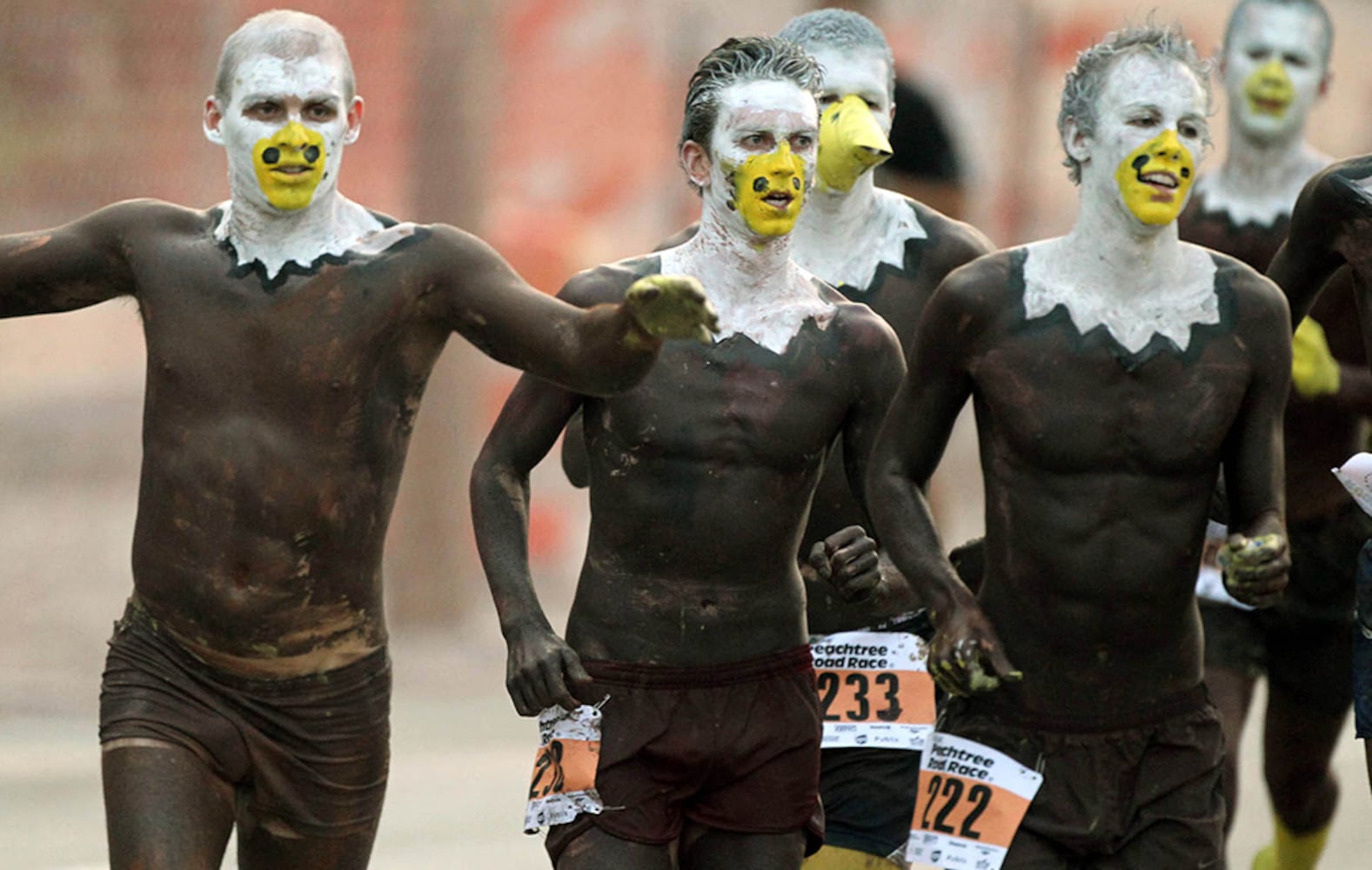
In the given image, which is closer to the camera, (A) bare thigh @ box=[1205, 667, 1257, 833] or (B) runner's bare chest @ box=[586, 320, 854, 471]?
(B) runner's bare chest @ box=[586, 320, 854, 471]

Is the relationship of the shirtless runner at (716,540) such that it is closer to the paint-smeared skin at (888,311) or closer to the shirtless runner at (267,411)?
the shirtless runner at (267,411)

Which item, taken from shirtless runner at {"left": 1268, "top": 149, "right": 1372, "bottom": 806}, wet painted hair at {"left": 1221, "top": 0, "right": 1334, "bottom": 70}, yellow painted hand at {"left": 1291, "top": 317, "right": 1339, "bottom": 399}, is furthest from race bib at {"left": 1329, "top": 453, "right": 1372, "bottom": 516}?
wet painted hair at {"left": 1221, "top": 0, "right": 1334, "bottom": 70}

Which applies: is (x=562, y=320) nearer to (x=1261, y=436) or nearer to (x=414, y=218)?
(x=1261, y=436)

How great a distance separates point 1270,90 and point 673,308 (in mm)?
3946

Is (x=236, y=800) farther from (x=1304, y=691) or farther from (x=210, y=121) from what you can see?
(x=1304, y=691)

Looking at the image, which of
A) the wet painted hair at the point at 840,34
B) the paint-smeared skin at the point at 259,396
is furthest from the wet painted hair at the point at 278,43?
the wet painted hair at the point at 840,34

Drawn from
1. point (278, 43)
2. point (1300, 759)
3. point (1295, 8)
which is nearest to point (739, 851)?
point (278, 43)

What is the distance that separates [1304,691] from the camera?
769cm

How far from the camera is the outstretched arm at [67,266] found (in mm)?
5590

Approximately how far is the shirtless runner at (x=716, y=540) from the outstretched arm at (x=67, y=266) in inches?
35.7

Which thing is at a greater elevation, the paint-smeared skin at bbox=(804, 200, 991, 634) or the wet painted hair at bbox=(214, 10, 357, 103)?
the wet painted hair at bbox=(214, 10, 357, 103)

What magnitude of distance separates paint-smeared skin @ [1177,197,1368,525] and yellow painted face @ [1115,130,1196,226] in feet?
6.16

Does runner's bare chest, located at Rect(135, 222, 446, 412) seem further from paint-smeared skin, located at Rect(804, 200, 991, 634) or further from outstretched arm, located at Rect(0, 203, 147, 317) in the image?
paint-smeared skin, located at Rect(804, 200, 991, 634)

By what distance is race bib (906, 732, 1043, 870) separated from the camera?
18.1 feet
